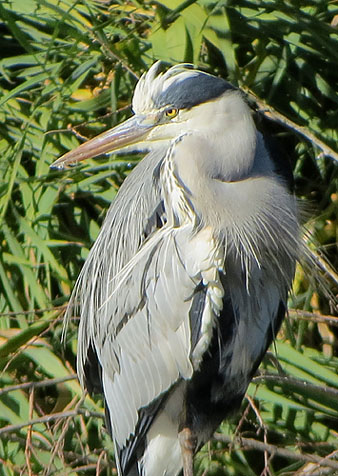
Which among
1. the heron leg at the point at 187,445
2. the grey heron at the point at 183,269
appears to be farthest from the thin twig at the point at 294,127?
the heron leg at the point at 187,445

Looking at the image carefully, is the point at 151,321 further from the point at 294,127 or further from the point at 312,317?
the point at 294,127

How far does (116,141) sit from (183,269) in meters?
0.30

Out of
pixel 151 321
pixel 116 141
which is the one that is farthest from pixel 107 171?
pixel 151 321

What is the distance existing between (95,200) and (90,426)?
59 cm

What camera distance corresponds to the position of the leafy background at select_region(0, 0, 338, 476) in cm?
248

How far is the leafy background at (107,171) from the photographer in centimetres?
248

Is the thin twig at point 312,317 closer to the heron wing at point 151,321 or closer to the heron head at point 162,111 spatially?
the heron wing at point 151,321

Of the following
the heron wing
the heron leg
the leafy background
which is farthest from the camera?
the leafy background

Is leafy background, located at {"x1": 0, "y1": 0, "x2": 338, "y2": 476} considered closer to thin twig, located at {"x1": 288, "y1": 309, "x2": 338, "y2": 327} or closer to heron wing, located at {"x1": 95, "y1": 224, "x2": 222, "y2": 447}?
thin twig, located at {"x1": 288, "y1": 309, "x2": 338, "y2": 327}

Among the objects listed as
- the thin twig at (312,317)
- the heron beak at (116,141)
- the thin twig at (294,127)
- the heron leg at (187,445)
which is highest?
the heron beak at (116,141)

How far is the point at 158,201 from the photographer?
2061mm

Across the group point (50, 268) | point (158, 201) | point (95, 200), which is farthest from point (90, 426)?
point (158, 201)

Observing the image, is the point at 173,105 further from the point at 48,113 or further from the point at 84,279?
the point at 48,113

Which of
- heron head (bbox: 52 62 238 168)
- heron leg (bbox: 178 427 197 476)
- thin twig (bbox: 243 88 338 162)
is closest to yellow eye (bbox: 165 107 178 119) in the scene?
heron head (bbox: 52 62 238 168)
